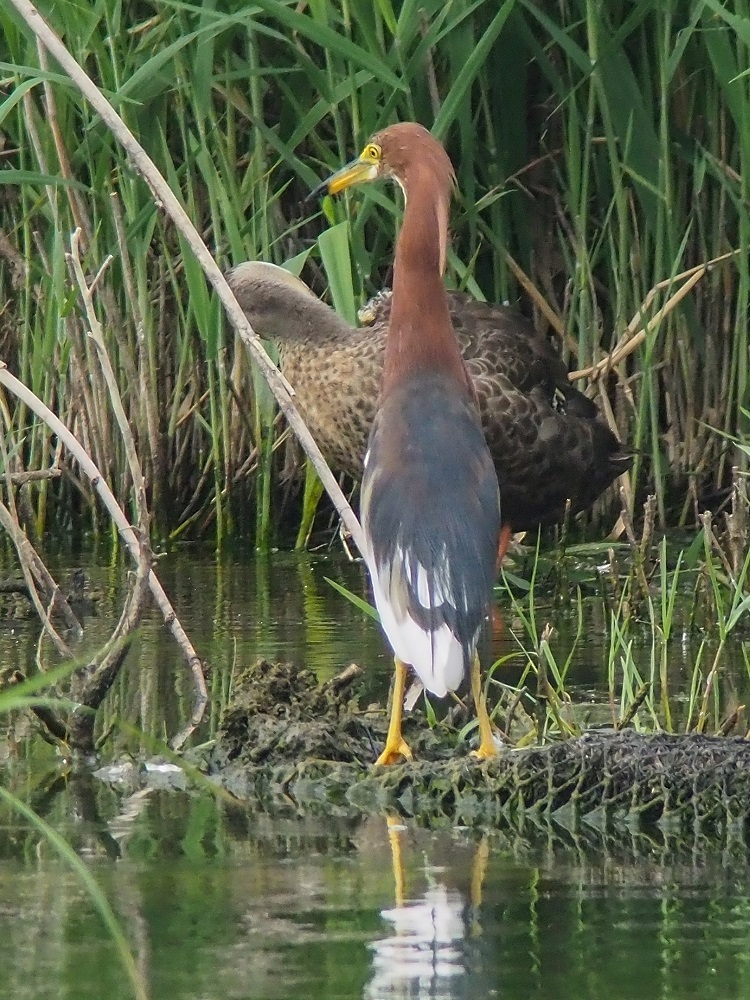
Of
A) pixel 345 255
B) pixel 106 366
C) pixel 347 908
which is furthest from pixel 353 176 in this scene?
pixel 347 908

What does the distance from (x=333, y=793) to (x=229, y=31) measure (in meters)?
3.00

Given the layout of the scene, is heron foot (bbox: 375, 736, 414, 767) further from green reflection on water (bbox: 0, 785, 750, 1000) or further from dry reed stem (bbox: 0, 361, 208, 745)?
dry reed stem (bbox: 0, 361, 208, 745)

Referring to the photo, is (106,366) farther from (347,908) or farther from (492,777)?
(347,908)

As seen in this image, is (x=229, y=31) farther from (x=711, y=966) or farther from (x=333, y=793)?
(x=711, y=966)

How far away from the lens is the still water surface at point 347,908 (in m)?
Result: 2.35

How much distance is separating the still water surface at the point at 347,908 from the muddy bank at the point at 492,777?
0.10m

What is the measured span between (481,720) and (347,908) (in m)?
1.01

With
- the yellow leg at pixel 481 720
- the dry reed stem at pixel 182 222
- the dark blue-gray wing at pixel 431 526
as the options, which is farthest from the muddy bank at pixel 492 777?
the dry reed stem at pixel 182 222

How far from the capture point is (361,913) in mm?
2678

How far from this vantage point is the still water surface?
7.72 ft

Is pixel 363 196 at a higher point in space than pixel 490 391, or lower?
higher

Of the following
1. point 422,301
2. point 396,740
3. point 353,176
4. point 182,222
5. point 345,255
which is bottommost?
point 396,740

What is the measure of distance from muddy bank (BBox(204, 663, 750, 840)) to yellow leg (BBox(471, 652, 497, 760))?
0.04 metres

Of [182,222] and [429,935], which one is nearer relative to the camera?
[429,935]
